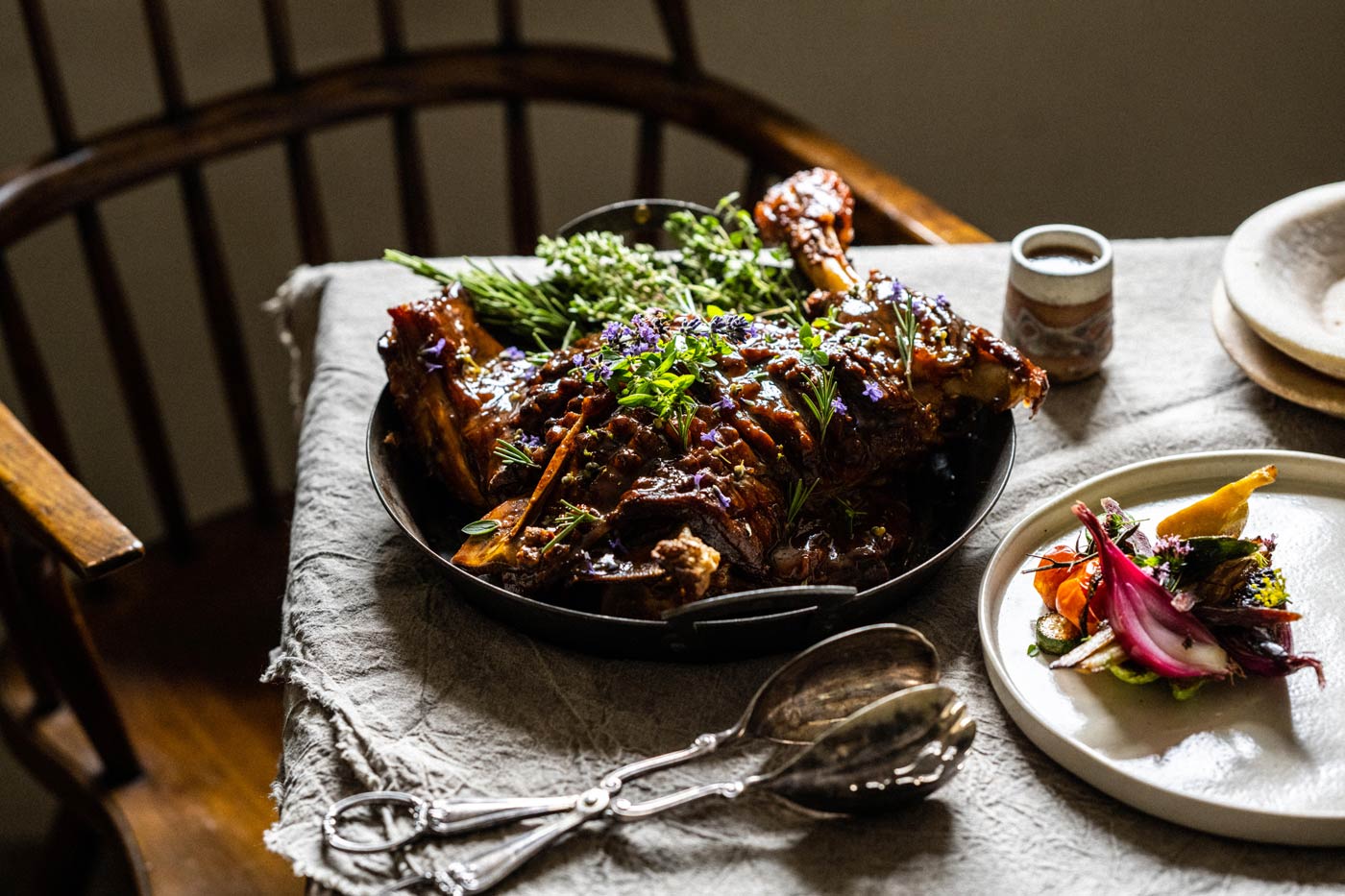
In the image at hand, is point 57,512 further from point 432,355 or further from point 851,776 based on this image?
point 851,776

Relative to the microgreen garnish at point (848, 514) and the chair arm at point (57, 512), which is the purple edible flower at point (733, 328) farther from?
the chair arm at point (57, 512)

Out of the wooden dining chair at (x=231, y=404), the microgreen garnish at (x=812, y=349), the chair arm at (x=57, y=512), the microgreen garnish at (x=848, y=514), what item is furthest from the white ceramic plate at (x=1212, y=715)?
the chair arm at (x=57, y=512)

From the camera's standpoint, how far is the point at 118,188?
177cm

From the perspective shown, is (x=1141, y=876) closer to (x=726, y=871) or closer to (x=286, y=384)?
(x=726, y=871)

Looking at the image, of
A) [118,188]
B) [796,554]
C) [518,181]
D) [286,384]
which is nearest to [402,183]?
[518,181]

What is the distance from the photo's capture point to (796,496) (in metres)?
1.11

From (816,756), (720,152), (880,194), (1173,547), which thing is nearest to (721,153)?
(720,152)

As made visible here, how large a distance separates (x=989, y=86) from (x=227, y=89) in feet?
4.96

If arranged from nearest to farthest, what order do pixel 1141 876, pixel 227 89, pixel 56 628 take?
pixel 1141 876
pixel 56 628
pixel 227 89

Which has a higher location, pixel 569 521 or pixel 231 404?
pixel 569 521

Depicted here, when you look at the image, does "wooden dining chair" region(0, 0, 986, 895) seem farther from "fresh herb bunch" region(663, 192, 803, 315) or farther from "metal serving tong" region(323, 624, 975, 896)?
"metal serving tong" region(323, 624, 975, 896)

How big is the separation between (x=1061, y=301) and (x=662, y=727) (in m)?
0.68

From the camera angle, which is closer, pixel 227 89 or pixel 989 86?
pixel 227 89

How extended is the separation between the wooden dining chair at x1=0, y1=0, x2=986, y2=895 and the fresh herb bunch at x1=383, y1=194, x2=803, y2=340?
16.8 inches
